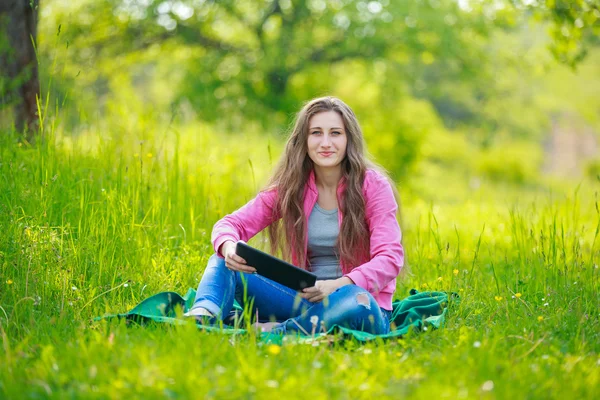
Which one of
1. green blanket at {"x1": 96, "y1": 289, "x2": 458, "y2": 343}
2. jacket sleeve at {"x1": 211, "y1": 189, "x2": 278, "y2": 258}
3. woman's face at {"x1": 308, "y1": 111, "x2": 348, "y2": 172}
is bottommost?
green blanket at {"x1": 96, "y1": 289, "x2": 458, "y2": 343}

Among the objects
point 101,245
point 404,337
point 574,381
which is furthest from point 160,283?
point 574,381

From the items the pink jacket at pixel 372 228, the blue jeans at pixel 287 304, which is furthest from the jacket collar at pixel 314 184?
the blue jeans at pixel 287 304

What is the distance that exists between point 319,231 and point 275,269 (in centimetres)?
56

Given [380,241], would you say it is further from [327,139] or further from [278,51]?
[278,51]

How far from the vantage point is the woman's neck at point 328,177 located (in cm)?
353

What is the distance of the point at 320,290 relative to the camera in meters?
2.99

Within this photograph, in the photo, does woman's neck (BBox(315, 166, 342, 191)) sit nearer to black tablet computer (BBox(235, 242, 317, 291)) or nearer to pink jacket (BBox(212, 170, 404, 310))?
pink jacket (BBox(212, 170, 404, 310))

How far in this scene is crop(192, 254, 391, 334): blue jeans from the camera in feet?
9.60

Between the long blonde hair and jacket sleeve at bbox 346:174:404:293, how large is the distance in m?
0.06

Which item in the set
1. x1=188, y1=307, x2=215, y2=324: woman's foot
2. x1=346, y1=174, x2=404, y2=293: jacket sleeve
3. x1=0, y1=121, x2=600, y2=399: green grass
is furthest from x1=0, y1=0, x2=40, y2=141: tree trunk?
x1=346, y1=174, x2=404, y2=293: jacket sleeve

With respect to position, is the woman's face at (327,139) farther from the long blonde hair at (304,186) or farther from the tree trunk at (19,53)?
the tree trunk at (19,53)

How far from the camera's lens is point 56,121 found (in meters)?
4.05

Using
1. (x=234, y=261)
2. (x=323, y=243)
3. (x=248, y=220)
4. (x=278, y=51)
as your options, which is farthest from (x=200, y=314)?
(x=278, y=51)

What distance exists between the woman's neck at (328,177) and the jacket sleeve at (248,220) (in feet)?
0.82
